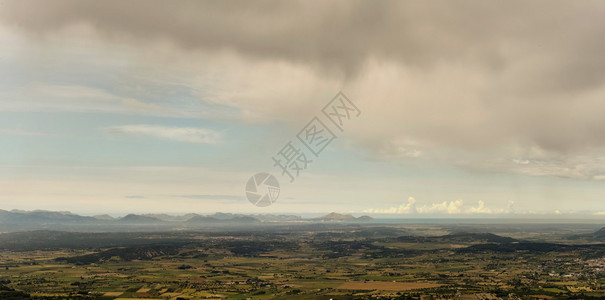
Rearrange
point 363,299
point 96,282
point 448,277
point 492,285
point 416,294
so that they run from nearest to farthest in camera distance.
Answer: point 363,299 < point 416,294 < point 492,285 < point 96,282 < point 448,277

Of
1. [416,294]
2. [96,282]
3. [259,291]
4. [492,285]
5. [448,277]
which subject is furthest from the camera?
[448,277]

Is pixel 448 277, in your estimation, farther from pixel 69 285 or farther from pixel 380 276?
pixel 69 285

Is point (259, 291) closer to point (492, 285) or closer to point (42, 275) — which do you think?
point (492, 285)

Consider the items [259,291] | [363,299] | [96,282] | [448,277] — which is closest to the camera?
[363,299]

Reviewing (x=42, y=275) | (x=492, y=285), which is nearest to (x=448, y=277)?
(x=492, y=285)

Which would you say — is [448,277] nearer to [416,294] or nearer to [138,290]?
[416,294]

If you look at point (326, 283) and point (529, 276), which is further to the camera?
point (529, 276)

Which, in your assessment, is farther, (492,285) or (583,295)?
(492,285)

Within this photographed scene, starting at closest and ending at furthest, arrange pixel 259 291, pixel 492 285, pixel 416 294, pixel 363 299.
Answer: pixel 363 299 < pixel 416 294 < pixel 259 291 < pixel 492 285

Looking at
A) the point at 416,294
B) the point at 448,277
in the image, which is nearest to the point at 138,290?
the point at 416,294
